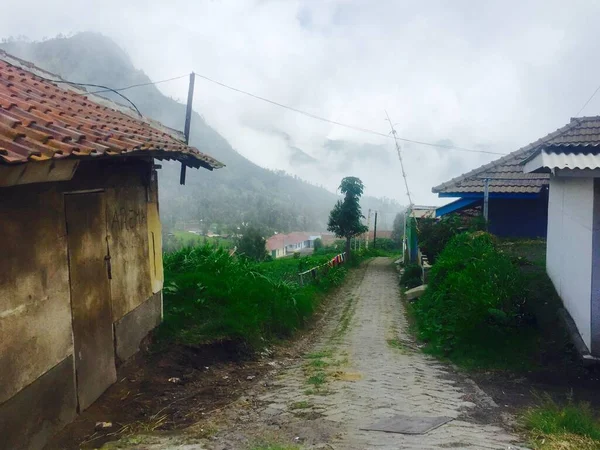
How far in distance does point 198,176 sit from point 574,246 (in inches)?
2893

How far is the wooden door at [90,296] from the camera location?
5.38m

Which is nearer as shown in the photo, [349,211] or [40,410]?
[40,410]

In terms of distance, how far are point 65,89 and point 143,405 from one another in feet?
14.2

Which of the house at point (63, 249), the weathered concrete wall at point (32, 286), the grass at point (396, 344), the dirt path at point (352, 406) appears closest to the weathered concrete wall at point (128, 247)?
the house at point (63, 249)

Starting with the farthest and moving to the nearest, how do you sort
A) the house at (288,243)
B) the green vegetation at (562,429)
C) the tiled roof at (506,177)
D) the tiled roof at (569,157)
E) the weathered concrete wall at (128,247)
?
1. the house at (288,243)
2. the tiled roof at (506,177)
3. the weathered concrete wall at (128,247)
4. the tiled roof at (569,157)
5. the green vegetation at (562,429)

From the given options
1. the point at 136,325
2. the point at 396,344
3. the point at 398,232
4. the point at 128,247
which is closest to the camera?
the point at 128,247

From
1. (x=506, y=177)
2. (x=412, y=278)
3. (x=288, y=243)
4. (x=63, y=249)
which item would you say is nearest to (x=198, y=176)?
(x=288, y=243)

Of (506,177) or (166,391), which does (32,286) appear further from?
(506,177)

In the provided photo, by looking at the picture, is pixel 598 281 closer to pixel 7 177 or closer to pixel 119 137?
pixel 119 137

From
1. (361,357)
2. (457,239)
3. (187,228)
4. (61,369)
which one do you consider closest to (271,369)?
(361,357)

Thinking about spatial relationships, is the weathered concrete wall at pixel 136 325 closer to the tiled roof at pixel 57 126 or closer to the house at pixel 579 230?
the tiled roof at pixel 57 126

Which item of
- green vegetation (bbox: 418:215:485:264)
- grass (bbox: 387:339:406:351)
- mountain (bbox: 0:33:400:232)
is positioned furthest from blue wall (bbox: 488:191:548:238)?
mountain (bbox: 0:33:400:232)

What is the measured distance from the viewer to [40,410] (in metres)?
4.60

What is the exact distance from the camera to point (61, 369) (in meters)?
5.02
